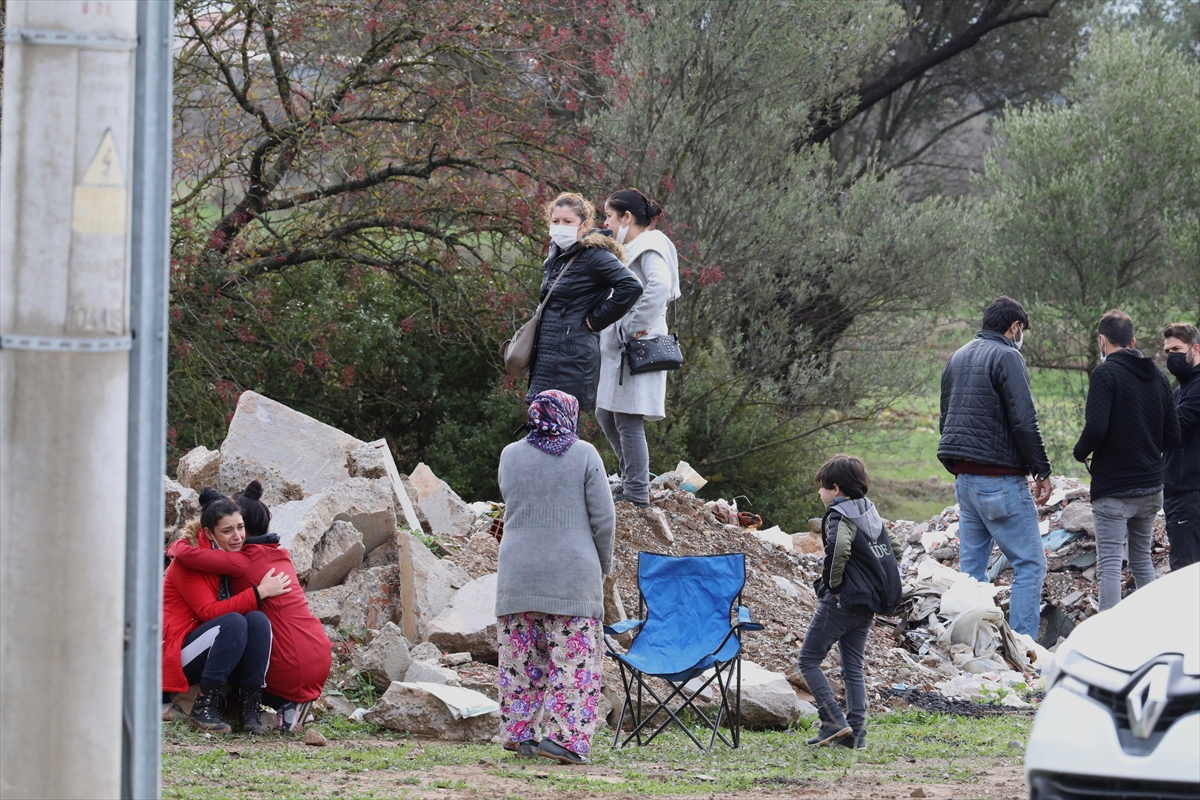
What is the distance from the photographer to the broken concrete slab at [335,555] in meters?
7.70

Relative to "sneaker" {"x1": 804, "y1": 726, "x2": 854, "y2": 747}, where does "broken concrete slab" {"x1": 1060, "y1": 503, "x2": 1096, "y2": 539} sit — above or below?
above

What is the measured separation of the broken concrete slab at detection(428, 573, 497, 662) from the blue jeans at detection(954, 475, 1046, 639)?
3.14 meters

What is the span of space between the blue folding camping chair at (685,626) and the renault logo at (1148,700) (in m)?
3.28

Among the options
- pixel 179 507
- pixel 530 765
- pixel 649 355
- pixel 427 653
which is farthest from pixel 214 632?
pixel 649 355

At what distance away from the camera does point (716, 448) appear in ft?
48.8

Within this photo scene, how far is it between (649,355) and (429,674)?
2.43 meters

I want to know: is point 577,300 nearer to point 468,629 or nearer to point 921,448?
point 468,629

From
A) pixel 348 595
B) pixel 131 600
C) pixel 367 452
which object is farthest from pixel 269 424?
pixel 131 600

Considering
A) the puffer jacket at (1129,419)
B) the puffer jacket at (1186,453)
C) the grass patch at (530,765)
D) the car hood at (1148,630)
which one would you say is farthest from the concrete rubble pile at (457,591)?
the car hood at (1148,630)

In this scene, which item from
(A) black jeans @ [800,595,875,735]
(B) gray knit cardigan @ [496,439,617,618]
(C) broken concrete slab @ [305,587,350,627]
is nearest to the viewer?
(B) gray knit cardigan @ [496,439,617,618]

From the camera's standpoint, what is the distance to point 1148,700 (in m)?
3.09

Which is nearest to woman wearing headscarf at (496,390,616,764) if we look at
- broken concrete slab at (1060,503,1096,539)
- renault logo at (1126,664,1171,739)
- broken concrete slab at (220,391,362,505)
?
renault logo at (1126,664,1171,739)

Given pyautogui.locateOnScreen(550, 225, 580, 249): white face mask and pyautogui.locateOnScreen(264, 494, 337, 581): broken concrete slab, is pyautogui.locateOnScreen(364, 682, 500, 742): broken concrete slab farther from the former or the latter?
pyautogui.locateOnScreen(550, 225, 580, 249): white face mask

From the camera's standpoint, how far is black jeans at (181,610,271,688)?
6023mm
